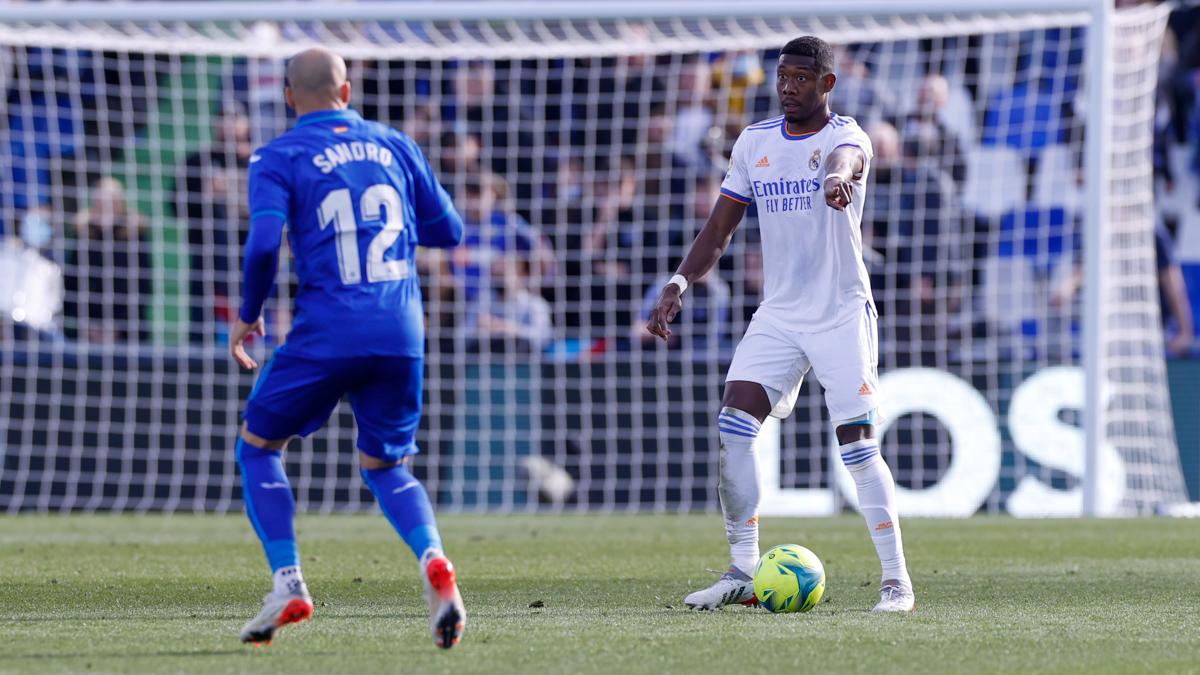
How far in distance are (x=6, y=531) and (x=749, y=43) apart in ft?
21.5

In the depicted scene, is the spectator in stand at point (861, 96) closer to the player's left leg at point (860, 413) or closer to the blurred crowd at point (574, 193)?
the blurred crowd at point (574, 193)

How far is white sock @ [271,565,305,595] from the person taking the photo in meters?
5.43

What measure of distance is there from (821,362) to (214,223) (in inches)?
355

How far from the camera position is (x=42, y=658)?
205 inches

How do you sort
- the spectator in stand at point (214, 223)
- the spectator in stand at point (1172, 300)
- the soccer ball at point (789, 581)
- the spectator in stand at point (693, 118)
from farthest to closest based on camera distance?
the spectator in stand at point (1172, 300) → the spectator in stand at point (693, 118) → the spectator in stand at point (214, 223) → the soccer ball at point (789, 581)

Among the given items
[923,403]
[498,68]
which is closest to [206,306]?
[498,68]

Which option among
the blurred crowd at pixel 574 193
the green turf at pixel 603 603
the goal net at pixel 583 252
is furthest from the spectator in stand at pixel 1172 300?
the green turf at pixel 603 603

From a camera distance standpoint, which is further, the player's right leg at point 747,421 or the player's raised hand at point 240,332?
the player's right leg at point 747,421

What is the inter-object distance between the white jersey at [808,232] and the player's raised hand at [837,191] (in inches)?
20.2

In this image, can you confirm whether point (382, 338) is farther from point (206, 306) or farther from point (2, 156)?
point (2, 156)

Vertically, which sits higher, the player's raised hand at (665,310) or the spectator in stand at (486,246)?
the spectator in stand at (486,246)

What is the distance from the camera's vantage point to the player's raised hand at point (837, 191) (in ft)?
20.5

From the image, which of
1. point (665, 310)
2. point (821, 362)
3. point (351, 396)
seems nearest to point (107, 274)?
point (665, 310)

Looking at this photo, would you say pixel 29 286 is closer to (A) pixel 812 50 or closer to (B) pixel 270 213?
(A) pixel 812 50
